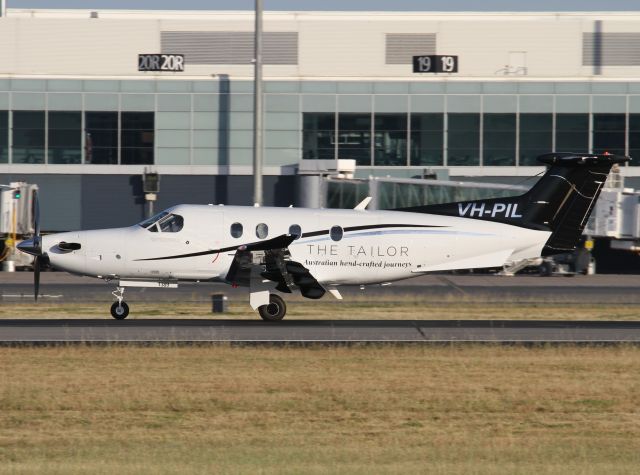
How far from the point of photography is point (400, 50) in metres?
60.5

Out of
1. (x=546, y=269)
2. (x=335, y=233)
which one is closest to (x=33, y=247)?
(x=335, y=233)

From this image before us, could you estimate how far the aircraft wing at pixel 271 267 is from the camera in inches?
1061

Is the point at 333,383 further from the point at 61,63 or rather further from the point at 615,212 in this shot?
the point at 61,63

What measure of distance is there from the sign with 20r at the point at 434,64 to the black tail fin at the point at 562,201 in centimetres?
3136

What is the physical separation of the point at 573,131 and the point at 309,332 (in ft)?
122

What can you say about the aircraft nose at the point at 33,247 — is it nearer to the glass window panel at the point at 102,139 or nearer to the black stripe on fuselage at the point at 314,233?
the black stripe on fuselage at the point at 314,233

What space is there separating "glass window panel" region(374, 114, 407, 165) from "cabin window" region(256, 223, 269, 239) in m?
31.9

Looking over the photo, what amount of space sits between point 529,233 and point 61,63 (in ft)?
125

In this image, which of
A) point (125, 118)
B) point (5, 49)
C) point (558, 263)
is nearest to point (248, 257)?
point (558, 263)

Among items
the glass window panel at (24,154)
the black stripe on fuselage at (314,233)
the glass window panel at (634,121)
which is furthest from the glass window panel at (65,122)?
the black stripe on fuselage at (314,233)

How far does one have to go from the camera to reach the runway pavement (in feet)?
77.2

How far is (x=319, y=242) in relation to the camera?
28.0 meters

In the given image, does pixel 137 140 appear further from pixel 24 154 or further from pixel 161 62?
pixel 24 154

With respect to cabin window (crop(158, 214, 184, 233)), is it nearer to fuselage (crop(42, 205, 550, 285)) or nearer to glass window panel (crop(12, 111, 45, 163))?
fuselage (crop(42, 205, 550, 285))
